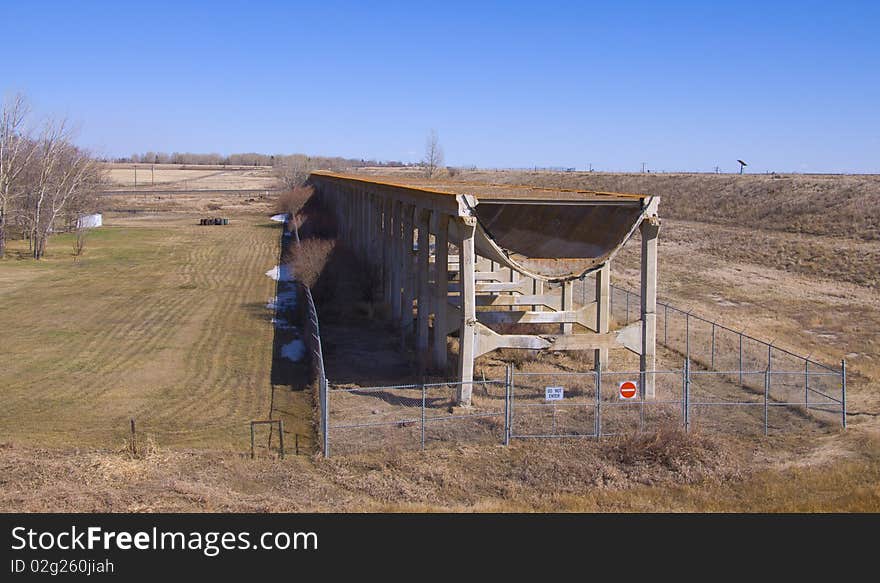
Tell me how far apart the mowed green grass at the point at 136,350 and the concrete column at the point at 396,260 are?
187 inches

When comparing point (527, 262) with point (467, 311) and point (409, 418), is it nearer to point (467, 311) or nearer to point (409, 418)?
point (467, 311)

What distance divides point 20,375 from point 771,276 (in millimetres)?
37269

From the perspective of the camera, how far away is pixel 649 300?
70.9 ft

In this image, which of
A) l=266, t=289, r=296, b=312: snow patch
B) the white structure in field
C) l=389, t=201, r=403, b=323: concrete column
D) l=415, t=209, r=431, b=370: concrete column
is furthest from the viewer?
the white structure in field

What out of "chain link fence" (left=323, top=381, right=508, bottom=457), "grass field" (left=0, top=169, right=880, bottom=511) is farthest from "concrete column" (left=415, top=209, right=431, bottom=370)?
"chain link fence" (left=323, top=381, right=508, bottom=457)

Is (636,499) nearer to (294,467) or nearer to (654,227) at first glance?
(294,467)

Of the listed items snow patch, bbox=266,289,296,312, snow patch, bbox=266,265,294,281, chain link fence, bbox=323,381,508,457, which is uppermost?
snow patch, bbox=266,265,294,281

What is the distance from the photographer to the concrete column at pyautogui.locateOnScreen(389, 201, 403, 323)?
3105 cm

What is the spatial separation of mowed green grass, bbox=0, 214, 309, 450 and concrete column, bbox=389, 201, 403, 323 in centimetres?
475

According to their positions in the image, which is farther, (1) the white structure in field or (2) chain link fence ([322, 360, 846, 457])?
(1) the white structure in field

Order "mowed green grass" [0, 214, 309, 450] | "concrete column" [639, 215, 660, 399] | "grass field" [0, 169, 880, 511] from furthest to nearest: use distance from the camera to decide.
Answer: "concrete column" [639, 215, 660, 399], "mowed green grass" [0, 214, 309, 450], "grass field" [0, 169, 880, 511]

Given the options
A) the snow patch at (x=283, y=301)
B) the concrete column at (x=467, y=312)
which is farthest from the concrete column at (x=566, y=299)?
the snow patch at (x=283, y=301)

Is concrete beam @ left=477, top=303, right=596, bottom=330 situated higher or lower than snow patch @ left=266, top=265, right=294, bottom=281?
higher

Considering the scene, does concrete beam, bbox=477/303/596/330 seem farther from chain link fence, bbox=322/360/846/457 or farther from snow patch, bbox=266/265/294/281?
snow patch, bbox=266/265/294/281
